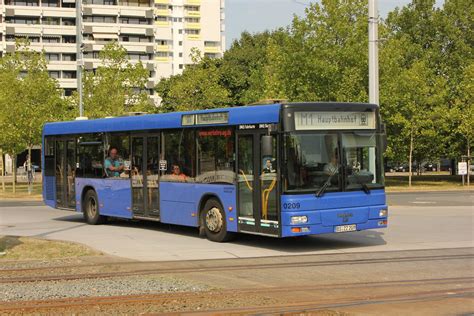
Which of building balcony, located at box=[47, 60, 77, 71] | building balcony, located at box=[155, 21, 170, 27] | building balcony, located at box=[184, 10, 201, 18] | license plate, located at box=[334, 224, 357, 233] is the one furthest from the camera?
building balcony, located at box=[184, 10, 201, 18]

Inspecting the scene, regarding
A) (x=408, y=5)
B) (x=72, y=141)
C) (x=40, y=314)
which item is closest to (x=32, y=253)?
(x=40, y=314)

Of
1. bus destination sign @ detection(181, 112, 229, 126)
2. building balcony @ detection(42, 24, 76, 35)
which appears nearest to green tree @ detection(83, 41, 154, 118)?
bus destination sign @ detection(181, 112, 229, 126)

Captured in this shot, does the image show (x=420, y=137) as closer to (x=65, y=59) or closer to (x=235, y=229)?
(x=235, y=229)

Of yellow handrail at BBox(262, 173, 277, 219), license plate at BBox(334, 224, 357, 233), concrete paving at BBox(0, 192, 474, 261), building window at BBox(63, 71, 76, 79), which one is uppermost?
building window at BBox(63, 71, 76, 79)

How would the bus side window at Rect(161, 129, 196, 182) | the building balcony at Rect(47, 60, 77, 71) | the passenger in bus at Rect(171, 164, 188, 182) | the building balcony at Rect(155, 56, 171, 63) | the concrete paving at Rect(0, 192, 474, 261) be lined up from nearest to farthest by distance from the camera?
the concrete paving at Rect(0, 192, 474, 261) → the bus side window at Rect(161, 129, 196, 182) → the passenger in bus at Rect(171, 164, 188, 182) → the building balcony at Rect(47, 60, 77, 71) → the building balcony at Rect(155, 56, 171, 63)

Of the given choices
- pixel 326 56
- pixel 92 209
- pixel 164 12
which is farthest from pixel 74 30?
pixel 92 209

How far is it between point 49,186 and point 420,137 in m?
28.2

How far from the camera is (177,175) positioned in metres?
15.5

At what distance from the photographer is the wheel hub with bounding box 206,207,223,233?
1420 centimetres

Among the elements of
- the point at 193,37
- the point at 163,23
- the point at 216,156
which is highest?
the point at 163,23

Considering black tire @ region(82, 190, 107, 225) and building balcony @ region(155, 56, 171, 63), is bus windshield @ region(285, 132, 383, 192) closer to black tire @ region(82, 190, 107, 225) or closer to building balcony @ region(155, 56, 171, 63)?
black tire @ region(82, 190, 107, 225)

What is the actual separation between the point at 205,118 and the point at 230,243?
2821mm

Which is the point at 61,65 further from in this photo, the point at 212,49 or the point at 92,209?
the point at 92,209

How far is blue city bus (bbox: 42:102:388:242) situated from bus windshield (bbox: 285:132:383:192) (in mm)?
19
